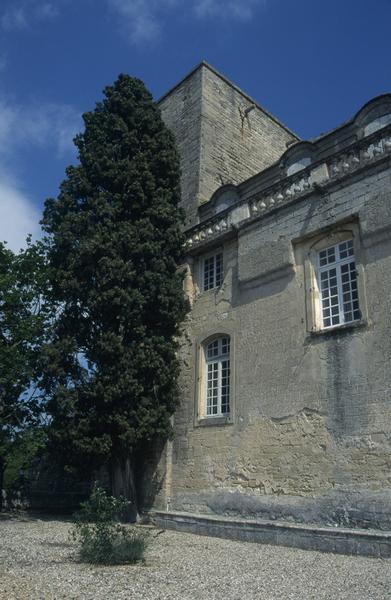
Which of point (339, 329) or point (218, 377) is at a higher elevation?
point (339, 329)

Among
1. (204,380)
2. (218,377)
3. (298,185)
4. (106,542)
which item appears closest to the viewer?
(106,542)

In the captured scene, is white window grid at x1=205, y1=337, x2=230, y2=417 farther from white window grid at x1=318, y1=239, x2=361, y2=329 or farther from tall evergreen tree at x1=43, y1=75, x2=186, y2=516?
white window grid at x1=318, y1=239, x2=361, y2=329

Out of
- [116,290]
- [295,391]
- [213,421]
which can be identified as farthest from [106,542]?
[116,290]

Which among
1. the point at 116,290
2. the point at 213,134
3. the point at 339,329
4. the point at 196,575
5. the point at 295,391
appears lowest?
the point at 196,575

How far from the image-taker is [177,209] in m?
14.1

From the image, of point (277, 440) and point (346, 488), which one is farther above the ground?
point (277, 440)

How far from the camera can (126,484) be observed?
39.8 feet

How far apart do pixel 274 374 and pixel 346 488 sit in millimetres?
2713

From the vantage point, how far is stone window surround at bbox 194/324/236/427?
38.1ft

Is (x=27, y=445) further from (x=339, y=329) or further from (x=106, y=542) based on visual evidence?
(x=339, y=329)

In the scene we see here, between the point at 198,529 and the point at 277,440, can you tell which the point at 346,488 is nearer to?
the point at 277,440

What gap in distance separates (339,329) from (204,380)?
4.05 metres

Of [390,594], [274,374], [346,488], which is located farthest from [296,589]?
[274,374]

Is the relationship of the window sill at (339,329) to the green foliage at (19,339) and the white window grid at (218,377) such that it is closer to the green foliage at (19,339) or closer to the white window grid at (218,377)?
the white window grid at (218,377)
